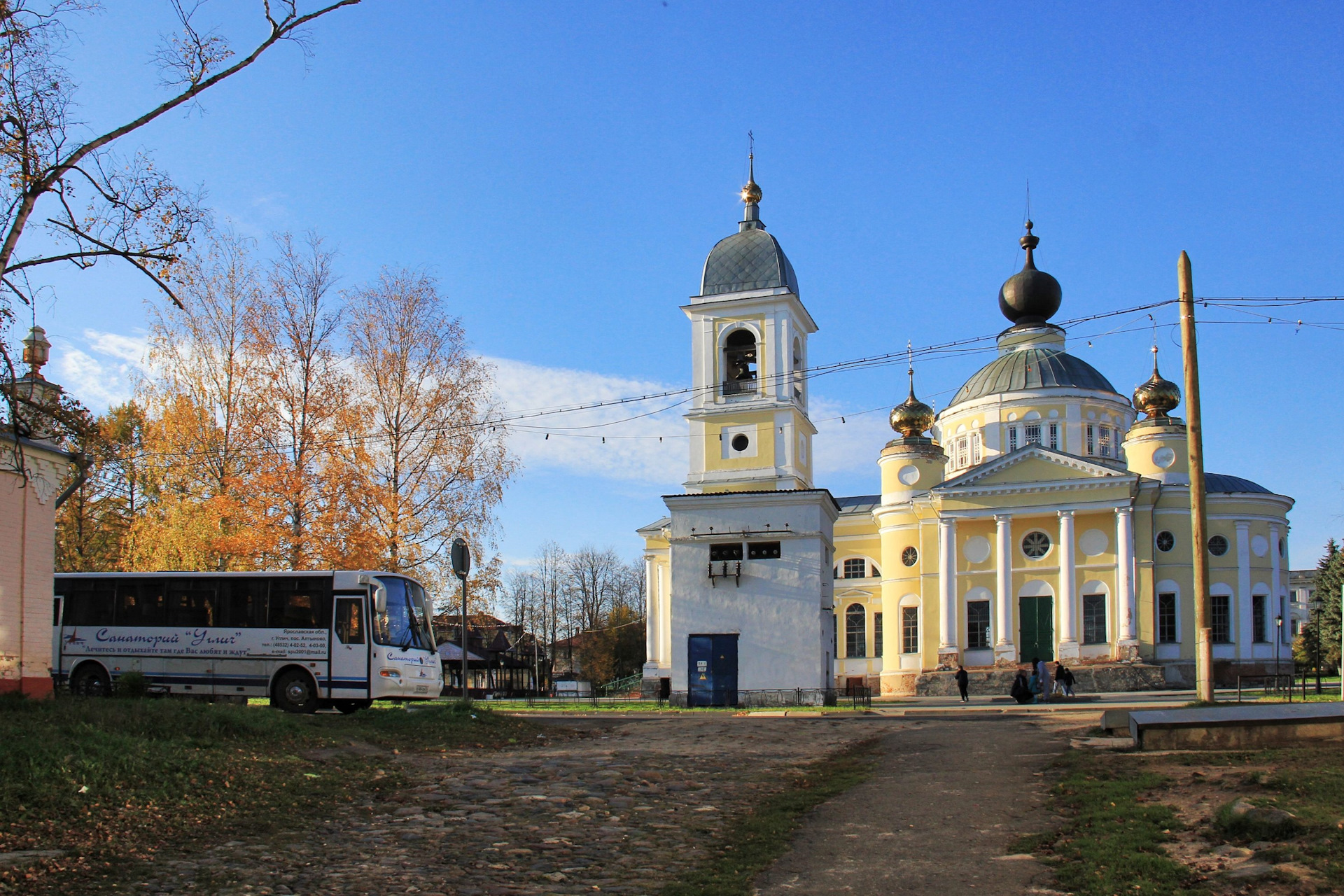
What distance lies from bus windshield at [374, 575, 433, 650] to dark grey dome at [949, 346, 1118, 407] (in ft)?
140

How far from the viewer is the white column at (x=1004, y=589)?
47656 millimetres

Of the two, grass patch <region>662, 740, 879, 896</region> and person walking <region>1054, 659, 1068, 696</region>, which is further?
person walking <region>1054, 659, 1068, 696</region>

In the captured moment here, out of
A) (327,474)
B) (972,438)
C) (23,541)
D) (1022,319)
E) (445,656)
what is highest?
(1022,319)

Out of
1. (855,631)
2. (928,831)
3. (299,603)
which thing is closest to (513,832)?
(928,831)

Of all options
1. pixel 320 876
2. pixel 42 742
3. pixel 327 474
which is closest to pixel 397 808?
pixel 320 876

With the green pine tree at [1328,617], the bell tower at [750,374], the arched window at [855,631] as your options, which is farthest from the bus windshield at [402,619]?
the green pine tree at [1328,617]

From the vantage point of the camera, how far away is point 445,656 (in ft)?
157

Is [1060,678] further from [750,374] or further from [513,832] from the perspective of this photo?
[513,832]

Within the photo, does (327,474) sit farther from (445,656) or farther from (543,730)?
(445,656)

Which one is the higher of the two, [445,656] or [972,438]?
[972,438]

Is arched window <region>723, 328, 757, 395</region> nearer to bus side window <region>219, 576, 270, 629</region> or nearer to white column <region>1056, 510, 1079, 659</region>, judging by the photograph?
bus side window <region>219, 576, 270, 629</region>

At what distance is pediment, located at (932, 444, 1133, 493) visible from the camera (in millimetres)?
47844

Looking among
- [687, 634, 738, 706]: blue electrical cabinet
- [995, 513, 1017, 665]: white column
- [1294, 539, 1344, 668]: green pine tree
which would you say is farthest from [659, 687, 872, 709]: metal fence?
[1294, 539, 1344, 668]: green pine tree

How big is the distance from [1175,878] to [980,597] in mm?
43586
